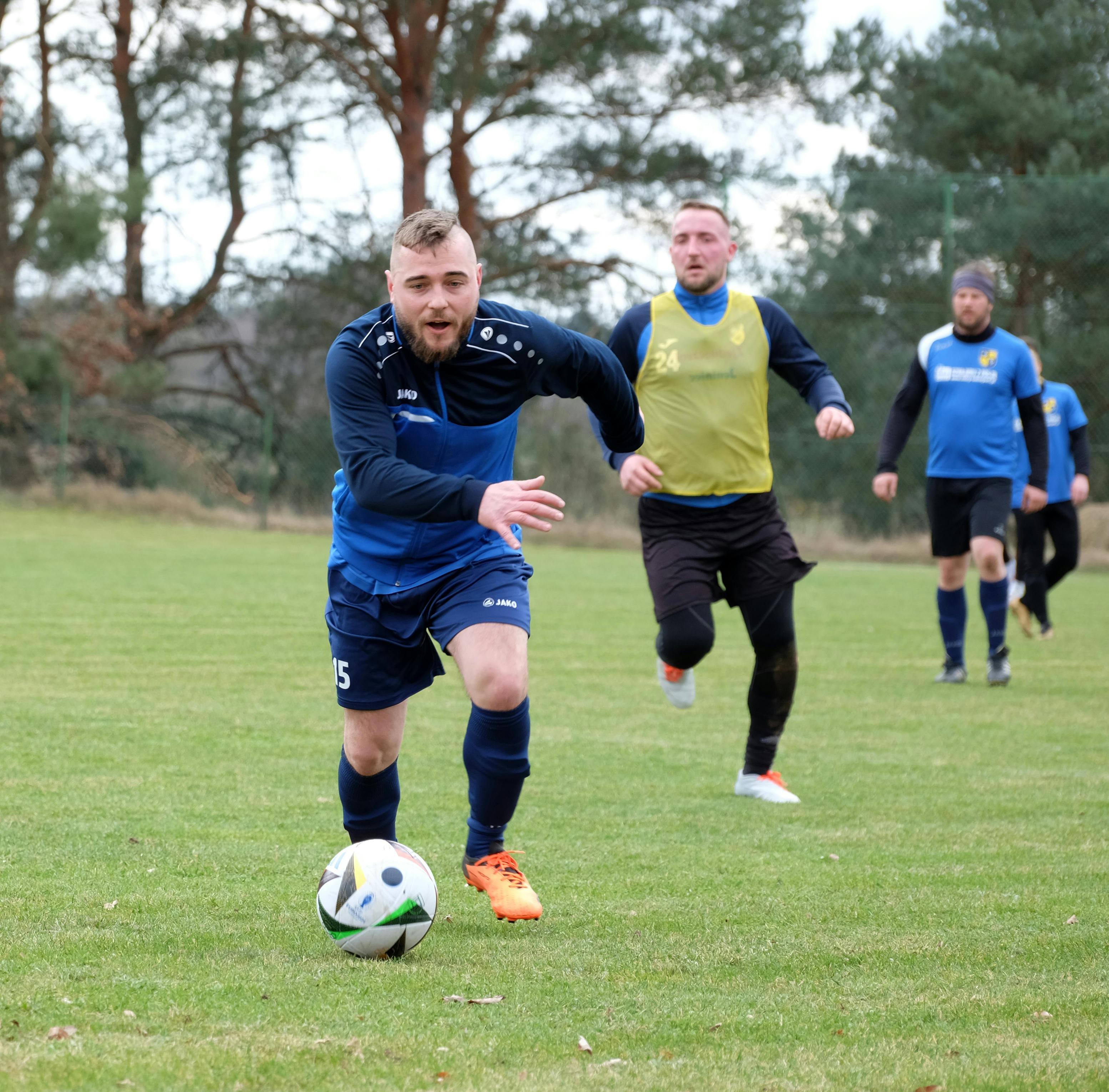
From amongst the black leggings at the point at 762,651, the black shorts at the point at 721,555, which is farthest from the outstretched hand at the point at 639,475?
the black leggings at the point at 762,651

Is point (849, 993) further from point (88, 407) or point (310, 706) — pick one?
point (88, 407)

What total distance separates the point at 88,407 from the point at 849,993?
972 inches

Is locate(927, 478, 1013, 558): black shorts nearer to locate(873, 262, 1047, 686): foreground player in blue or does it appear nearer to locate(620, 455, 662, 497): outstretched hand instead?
locate(873, 262, 1047, 686): foreground player in blue

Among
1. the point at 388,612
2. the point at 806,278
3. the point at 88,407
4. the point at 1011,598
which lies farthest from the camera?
the point at 88,407

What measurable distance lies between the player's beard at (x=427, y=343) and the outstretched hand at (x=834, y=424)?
1.96m

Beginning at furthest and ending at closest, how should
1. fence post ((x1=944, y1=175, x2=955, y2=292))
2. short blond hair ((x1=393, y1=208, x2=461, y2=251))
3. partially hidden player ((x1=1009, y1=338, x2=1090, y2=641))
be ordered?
fence post ((x1=944, y1=175, x2=955, y2=292))
partially hidden player ((x1=1009, y1=338, x2=1090, y2=641))
short blond hair ((x1=393, y1=208, x2=461, y2=251))

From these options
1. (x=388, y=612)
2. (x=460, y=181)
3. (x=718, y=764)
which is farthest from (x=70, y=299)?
(x=388, y=612)

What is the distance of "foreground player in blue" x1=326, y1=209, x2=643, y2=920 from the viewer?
152 inches

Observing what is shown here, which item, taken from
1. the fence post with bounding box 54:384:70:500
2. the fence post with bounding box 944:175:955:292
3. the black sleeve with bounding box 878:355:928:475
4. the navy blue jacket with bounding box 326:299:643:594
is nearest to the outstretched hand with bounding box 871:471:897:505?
the black sleeve with bounding box 878:355:928:475

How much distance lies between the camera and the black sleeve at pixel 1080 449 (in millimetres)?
12234

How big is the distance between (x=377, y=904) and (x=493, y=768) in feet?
2.14

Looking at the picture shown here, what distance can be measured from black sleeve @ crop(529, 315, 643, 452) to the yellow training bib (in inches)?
63.0

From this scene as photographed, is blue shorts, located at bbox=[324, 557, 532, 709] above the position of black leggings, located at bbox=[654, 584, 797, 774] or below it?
above

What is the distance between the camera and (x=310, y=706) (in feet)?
25.1
